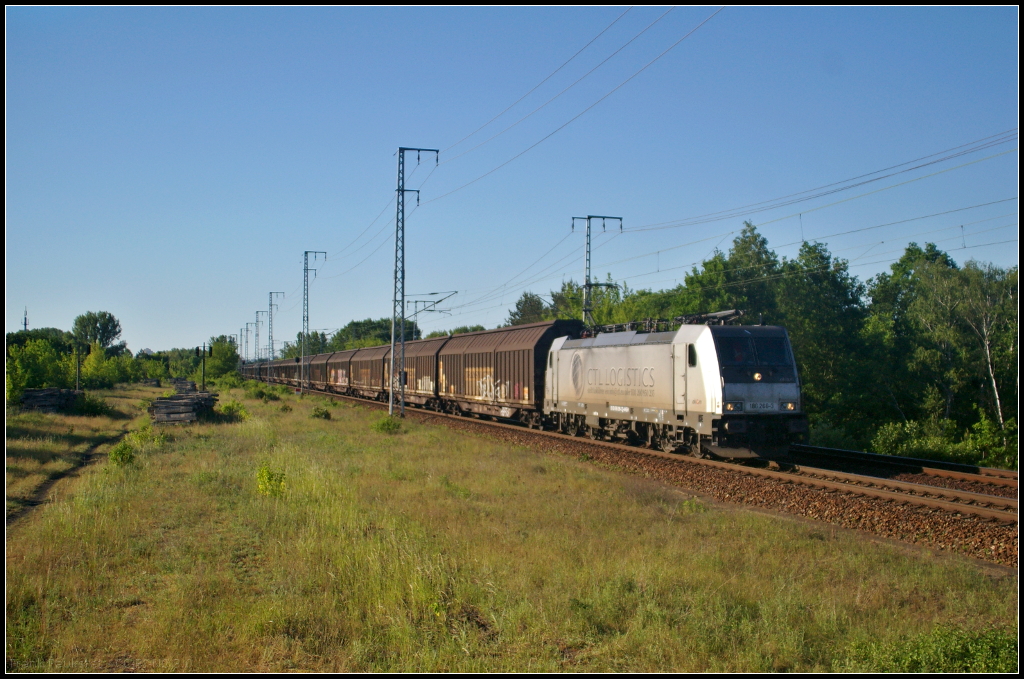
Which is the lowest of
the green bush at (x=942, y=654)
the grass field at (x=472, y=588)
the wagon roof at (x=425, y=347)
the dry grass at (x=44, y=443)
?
the dry grass at (x=44, y=443)

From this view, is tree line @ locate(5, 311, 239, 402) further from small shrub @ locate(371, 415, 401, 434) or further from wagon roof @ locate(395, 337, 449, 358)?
wagon roof @ locate(395, 337, 449, 358)

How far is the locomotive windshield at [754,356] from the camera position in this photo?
16.6 metres

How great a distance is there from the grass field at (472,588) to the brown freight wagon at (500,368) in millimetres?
14170

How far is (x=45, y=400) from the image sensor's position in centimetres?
3328

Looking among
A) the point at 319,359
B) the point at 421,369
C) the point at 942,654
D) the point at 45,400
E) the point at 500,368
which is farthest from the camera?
the point at 319,359

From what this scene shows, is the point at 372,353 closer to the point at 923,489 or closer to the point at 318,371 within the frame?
the point at 318,371

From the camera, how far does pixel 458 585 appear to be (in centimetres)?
775

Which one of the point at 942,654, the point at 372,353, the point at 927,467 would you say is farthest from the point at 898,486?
the point at 372,353

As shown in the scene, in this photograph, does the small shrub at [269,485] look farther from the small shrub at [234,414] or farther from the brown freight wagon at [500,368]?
the small shrub at [234,414]

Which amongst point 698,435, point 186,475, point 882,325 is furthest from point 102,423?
point 882,325

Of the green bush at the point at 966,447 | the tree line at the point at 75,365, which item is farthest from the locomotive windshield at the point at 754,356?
the tree line at the point at 75,365

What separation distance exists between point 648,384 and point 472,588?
41.5 feet

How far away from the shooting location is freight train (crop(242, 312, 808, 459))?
16656 mm

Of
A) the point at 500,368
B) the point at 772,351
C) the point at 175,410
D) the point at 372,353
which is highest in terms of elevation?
the point at 372,353
